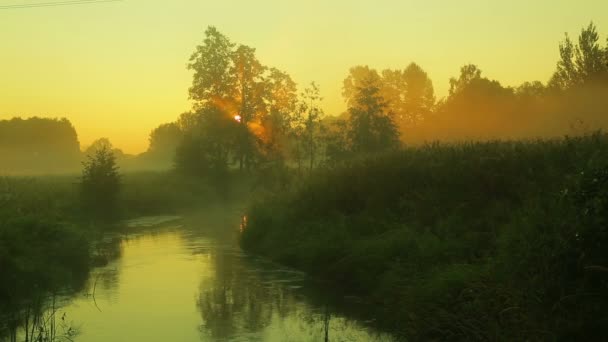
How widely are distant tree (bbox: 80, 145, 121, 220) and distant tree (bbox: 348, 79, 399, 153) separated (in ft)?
55.2

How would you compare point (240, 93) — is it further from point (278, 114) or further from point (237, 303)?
point (237, 303)

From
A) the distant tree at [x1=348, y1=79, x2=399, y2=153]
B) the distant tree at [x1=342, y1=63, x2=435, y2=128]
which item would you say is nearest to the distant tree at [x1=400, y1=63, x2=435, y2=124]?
the distant tree at [x1=342, y1=63, x2=435, y2=128]

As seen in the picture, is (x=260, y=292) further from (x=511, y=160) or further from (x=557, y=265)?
(x=557, y=265)

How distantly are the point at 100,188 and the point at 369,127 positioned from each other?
19.1 m

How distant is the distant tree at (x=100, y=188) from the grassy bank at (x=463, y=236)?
17.1m

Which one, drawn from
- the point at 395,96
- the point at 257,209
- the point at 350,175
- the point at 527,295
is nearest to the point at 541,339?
the point at 527,295

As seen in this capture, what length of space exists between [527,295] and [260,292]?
9659mm

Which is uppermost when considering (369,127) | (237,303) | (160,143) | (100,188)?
(160,143)

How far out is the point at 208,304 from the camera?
16.3 m

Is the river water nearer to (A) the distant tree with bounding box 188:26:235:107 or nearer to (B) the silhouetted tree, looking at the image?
(A) the distant tree with bounding box 188:26:235:107

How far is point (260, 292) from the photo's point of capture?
58.0ft

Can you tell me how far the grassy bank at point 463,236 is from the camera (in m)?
9.16

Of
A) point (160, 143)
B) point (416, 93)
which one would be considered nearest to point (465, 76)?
point (416, 93)

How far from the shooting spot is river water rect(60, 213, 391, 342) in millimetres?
13445
